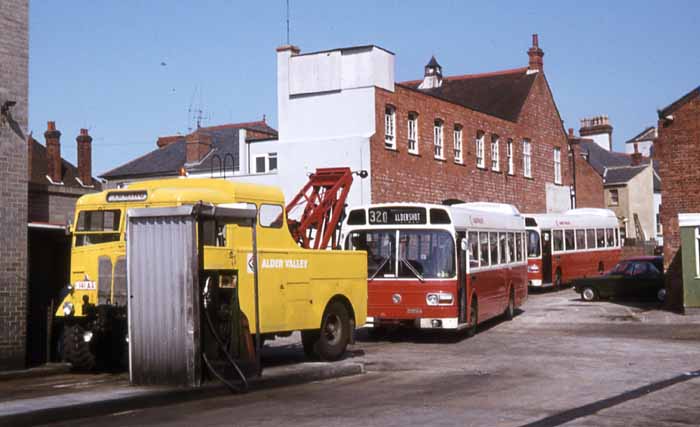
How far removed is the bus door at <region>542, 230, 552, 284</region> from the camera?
38.3 m

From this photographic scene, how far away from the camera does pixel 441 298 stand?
21000mm

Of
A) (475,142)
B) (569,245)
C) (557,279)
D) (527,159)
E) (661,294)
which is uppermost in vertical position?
(475,142)

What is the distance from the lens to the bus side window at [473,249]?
2247 centimetres

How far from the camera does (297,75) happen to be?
37.8m

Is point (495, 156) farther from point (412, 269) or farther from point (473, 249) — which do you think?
point (412, 269)

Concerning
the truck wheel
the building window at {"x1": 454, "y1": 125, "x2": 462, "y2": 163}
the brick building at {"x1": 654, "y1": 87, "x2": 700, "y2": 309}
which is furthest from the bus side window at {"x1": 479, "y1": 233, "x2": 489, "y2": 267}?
the building window at {"x1": 454, "y1": 125, "x2": 462, "y2": 163}

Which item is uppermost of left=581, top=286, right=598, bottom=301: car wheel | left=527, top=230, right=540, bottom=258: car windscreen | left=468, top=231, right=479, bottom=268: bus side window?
left=527, top=230, right=540, bottom=258: car windscreen

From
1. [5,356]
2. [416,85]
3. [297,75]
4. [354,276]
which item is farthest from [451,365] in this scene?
[416,85]

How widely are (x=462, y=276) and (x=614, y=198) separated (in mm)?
54401

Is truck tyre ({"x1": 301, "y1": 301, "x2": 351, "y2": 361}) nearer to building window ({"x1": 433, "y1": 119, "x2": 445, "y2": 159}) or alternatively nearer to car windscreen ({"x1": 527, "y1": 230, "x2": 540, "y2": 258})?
car windscreen ({"x1": 527, "y1": 230, "x2": 540, "y2": 258})

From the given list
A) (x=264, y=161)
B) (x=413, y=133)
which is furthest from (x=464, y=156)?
(x=264, y=161)

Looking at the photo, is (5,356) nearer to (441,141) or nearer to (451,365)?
(451,365)

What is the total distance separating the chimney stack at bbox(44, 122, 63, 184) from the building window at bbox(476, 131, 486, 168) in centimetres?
2742

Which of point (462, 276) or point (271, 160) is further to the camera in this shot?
point (271, 160)
